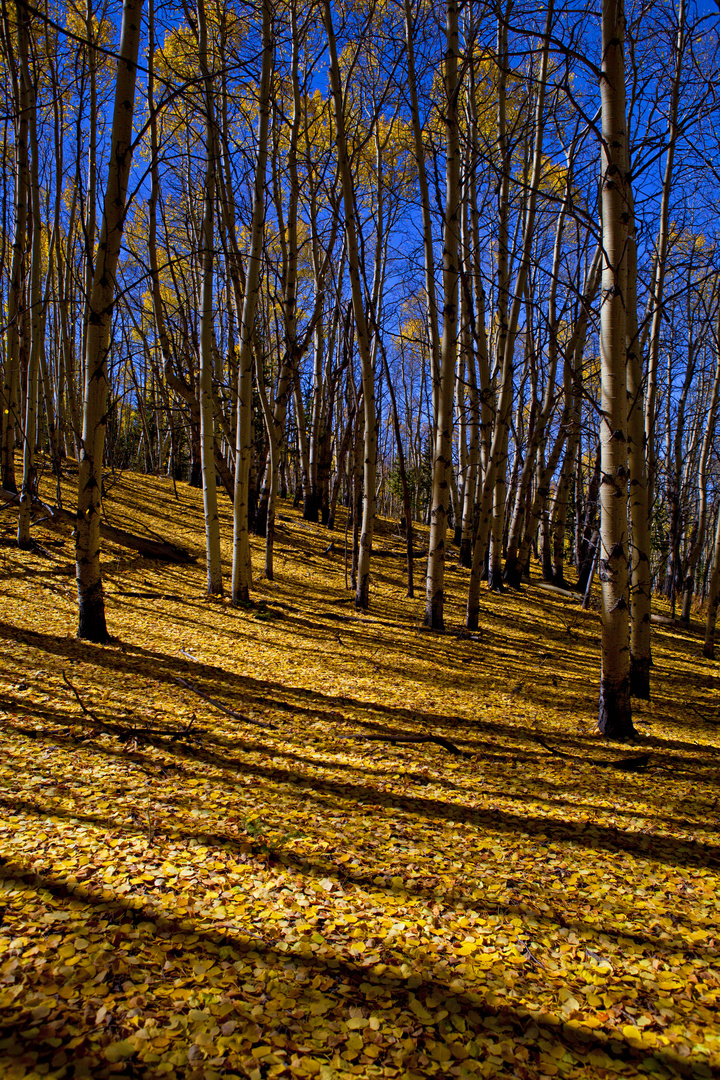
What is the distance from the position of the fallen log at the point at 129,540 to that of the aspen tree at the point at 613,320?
700 centimetres

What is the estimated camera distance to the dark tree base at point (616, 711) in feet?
14.0

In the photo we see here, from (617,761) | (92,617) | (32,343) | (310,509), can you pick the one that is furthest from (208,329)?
(310,509)

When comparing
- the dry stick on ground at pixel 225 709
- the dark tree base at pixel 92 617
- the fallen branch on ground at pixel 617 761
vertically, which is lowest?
the fallen branch on ground at pixel 617 761

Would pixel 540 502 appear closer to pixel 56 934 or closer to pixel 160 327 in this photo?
pixel 160 327

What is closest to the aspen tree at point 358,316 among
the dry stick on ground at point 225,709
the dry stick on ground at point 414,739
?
the dry stick on ground at point 225,709

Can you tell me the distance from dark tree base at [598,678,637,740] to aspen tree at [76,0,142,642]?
4.32m

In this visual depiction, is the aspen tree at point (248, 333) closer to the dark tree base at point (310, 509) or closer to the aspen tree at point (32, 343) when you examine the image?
the aspen tree at point (32, 343)

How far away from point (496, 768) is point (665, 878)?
1207 mm

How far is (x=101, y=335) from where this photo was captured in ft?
15.5

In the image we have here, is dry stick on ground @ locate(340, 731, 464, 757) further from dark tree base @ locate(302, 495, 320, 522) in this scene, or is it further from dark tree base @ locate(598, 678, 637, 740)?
dark tree base @ locate(302, 495, 320, 522)

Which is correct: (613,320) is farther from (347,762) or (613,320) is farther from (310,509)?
(310,509)

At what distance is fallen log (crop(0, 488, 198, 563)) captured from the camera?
914 cm

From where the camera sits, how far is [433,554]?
7.21m

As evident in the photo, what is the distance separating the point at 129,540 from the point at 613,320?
789 cm
